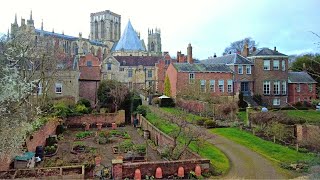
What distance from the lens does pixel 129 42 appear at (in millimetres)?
86750

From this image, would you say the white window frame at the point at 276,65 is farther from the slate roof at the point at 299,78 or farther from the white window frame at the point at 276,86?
the slate roof at the point at 299,78

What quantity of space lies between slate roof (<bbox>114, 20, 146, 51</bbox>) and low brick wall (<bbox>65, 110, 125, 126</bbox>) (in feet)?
177

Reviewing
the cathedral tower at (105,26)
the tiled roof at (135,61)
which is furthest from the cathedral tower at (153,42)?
the tiled roof at (135,61)

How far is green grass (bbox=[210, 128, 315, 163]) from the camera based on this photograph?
18003 mm

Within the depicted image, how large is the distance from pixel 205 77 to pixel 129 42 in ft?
157

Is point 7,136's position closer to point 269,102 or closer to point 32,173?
point 32,173

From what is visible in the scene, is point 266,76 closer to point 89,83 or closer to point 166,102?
point 166,102

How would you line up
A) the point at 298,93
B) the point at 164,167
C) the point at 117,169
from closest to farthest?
1. the point at 117,169
2. the point at 164,167
3. the point at 298,93

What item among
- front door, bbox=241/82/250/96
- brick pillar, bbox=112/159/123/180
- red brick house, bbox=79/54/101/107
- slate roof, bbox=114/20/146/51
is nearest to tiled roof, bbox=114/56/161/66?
red brick house, bbox=79/54/101/107

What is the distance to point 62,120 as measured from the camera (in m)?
28.9

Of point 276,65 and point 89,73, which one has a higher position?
point 276,65

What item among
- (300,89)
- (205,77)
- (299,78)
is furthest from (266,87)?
(205,77)

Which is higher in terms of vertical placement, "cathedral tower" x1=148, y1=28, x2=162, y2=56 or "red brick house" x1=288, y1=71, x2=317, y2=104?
"cathedral tower" x1=148, y1=28, x2=162, y2=56

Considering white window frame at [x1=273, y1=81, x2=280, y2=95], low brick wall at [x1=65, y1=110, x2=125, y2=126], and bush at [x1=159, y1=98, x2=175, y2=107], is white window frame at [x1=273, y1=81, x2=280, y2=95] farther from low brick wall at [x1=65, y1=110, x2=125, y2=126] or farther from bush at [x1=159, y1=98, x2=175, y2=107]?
low brick wall at [x1=65, y1=110, x2=125, y2=126]
